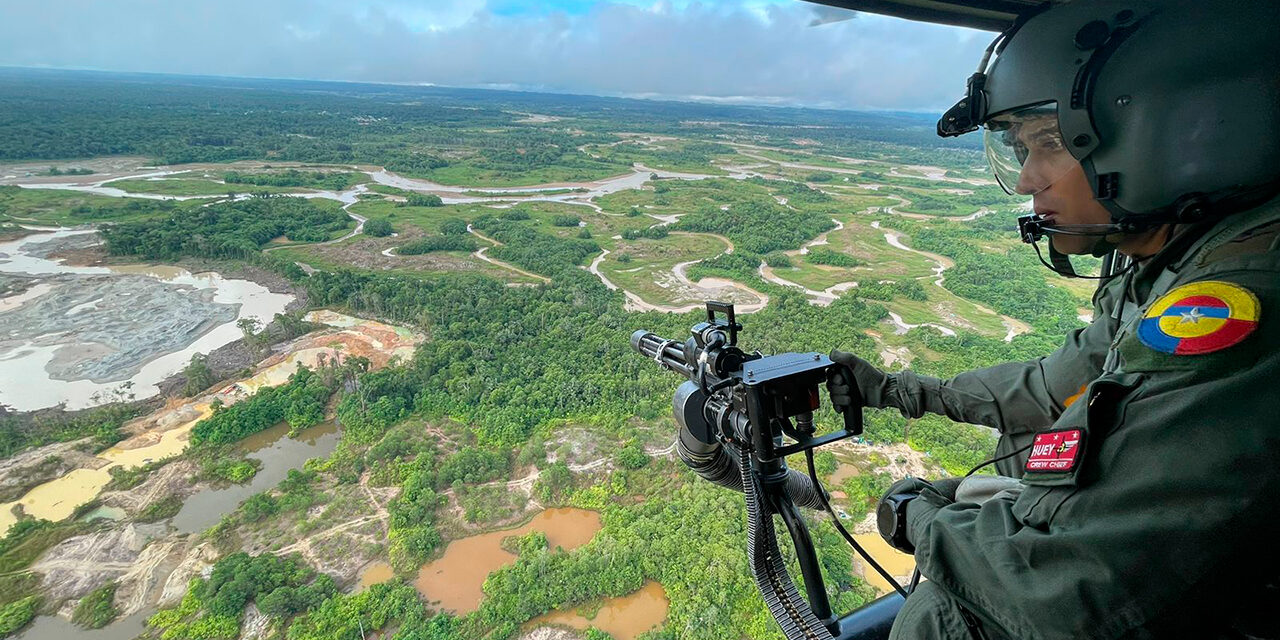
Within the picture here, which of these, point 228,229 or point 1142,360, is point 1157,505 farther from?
point 228,229

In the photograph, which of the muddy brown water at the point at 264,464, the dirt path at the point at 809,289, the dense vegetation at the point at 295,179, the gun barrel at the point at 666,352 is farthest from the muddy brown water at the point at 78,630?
the dense vegetation at the point at 295,179

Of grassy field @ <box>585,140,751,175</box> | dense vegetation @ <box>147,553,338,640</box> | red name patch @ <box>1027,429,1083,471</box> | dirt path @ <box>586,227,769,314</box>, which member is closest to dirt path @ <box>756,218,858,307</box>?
dirt path @ <box>586,227,769,314</box>

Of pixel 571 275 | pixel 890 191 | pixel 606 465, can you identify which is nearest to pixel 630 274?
pixel 571 275

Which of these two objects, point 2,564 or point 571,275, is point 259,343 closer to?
point 2,564

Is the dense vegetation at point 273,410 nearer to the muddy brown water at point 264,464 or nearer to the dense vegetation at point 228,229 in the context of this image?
the muddy brown water at point 264,464

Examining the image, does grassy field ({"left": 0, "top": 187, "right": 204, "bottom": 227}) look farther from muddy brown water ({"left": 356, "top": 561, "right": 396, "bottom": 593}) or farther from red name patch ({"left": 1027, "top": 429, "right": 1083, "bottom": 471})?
red name patch ({"left": 1027, "top": 429, "right": 1083, "bottom": 471})
